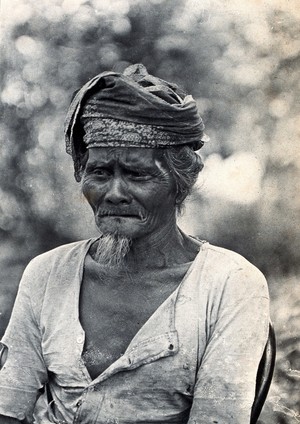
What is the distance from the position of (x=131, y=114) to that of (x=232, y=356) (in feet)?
3.03

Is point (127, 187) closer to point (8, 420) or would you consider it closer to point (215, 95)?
point (8, 420)

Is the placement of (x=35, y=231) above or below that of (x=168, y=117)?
below

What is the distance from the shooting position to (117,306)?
3467mm

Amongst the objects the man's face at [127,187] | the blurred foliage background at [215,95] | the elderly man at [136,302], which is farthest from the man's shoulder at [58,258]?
the blurred foliage background at [215,95]

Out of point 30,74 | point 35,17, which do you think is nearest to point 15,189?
point 30,74

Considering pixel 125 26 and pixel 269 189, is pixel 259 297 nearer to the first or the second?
pixel 269 189

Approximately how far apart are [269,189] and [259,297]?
103cm

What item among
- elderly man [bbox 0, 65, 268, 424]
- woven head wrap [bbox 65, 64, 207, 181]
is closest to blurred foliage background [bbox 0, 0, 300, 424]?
elderly man [bbox 0, 65, 268, 424]

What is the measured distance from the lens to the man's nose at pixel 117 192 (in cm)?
325

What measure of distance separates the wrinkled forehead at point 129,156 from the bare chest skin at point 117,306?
1.47ft

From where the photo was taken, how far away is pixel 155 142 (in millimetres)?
3242

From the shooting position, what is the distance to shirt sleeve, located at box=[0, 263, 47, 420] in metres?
3.47

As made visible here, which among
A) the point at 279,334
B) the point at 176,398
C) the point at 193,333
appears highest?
the point at 193,333

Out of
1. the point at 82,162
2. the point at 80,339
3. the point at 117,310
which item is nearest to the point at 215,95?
the point at 82,162
